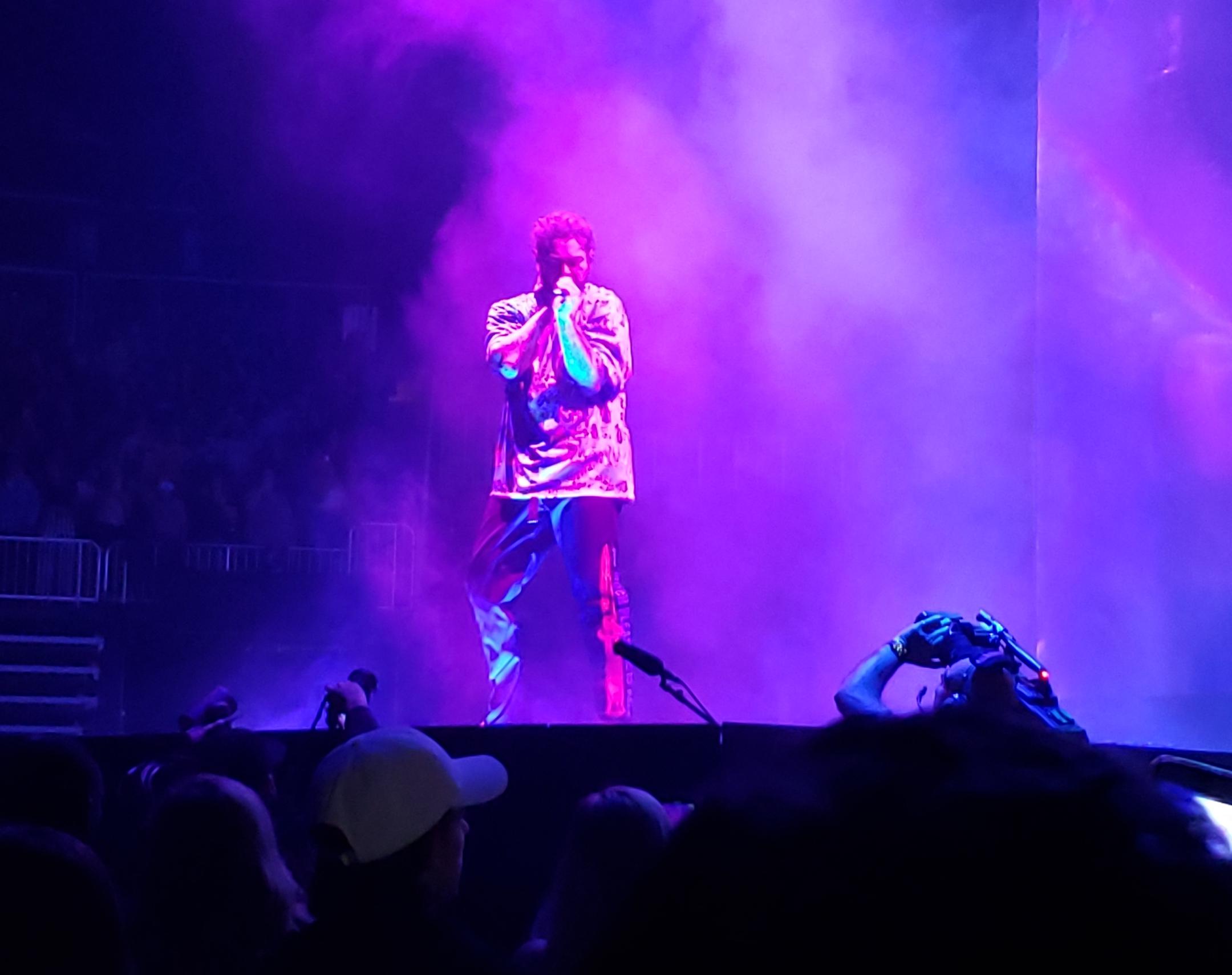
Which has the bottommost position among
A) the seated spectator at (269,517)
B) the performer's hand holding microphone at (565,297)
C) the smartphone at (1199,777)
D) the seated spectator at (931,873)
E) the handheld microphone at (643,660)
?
the handheld microphone at (643,660)

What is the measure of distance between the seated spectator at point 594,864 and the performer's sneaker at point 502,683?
499 cm

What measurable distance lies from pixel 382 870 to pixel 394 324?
20.9ft

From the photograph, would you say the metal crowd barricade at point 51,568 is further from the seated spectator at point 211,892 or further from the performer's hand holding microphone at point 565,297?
the seated spectator at point 211,892

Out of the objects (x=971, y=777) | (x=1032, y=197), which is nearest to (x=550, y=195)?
(x=1032, y=197)

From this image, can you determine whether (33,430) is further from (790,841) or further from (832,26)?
(790,841)

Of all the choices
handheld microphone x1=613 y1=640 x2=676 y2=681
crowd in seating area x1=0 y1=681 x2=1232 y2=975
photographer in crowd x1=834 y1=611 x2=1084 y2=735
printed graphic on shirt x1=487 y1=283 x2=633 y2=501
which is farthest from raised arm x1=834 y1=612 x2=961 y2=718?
printed graphic on shirt x1=487 y1=283 x2=633 y2=501

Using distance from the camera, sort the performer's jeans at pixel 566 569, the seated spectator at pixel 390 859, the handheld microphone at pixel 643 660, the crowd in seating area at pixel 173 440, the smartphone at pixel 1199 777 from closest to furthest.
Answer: the smartphone at pixel 1199 777
the seated spectator at pixel 390 859
the handheld microphone at pixel 643 660
the performer's jeans at pixel 566 569
the crowd in seating area at pixel 173 440

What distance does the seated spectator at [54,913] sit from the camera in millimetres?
1602

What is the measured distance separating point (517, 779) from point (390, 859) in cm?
173

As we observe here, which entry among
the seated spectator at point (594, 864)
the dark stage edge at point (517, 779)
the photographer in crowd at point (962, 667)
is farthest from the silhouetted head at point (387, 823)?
the photographer in crowd at point (962, 667)

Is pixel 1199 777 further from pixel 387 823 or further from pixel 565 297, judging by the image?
pixel 565 297

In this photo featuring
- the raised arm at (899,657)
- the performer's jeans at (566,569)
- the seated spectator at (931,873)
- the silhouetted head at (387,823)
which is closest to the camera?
the seated spectator at (931,873)

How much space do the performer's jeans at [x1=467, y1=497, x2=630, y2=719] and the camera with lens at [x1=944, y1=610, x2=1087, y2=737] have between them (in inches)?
136

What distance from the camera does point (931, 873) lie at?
0.45 meters
